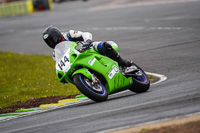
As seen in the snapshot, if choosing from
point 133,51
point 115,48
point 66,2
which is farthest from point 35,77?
point 66,2

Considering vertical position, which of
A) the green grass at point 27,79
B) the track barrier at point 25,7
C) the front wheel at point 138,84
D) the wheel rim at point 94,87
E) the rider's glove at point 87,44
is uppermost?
the rider's glove at point 87,44

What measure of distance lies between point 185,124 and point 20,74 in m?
11.5

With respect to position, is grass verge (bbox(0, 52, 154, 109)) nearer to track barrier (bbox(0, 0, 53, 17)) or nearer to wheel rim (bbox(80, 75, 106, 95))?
wheel rim (bbox(80, 75, 106, 95))

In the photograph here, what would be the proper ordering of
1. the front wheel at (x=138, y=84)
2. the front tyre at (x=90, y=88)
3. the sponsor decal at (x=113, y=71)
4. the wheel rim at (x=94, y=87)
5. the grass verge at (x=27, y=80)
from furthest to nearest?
the grass verge at (x=27, y=80)
the front wheel at (x=138, y=84)
the sponsor decal at (x=113, y=71)
the wheel rim at (x=94, y=87)
the front tyre at (x=90, y=88)

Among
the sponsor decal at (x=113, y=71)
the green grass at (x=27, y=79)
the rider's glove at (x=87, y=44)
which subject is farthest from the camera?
the green grass at (x=27, y=79)

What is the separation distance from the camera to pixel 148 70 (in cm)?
1239

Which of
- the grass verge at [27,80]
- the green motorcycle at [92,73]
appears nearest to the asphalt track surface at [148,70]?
the green motorcycle at [92,73]

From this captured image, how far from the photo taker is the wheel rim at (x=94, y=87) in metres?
8.14

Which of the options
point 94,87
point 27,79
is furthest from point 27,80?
point 94,87

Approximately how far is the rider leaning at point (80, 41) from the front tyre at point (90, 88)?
861 mm

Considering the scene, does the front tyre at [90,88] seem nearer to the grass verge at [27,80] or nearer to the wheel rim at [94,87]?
the wheel rim at [94,87]

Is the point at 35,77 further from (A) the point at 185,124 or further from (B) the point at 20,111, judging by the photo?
(A) the point at 185,124

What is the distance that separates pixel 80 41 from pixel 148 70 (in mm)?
3749

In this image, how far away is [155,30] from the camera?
20.3 m
